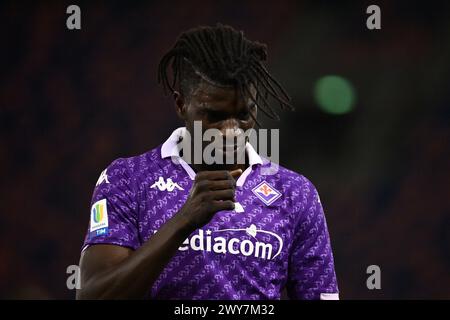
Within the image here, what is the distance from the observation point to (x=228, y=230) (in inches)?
108

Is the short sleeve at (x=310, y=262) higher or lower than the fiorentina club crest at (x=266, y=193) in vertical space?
lower

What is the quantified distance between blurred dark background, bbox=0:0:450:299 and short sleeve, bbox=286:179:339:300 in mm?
3159

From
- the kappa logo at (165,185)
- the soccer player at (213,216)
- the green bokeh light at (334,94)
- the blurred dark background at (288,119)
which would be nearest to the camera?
the soccer player at (213,216)

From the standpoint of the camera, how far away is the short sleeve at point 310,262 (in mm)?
2814

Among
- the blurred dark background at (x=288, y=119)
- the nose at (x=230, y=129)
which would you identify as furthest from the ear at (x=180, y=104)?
the blurred dark background at (x=288, y=119)

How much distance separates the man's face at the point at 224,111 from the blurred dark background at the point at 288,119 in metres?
3.42

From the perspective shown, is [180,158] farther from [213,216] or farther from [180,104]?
[213,216]

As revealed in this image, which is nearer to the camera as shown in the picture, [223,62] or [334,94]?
[223,62]

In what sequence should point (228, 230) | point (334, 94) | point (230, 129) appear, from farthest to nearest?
1. point (334, 94)
2. point (228, 230)
3. point (230, 129)

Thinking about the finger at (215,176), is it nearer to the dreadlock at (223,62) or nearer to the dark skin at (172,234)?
the dark skin at (172,234)

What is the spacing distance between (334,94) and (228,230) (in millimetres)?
3605

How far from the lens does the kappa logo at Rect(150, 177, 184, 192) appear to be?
2.78 m

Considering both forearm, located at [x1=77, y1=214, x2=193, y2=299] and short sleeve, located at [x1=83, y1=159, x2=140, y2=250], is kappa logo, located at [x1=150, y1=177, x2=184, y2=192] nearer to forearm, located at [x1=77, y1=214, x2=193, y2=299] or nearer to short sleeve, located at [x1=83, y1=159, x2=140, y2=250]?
short sleeve, located at [x1=83, y1=159, x2=140, y2=250]

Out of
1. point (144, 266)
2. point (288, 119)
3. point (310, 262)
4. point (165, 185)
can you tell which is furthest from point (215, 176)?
point (288, 119)
